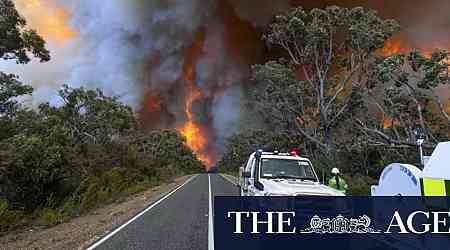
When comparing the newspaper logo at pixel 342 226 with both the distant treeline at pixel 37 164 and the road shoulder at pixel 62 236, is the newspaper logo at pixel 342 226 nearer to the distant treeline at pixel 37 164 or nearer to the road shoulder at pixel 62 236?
the road shoulder at pixel 62 236

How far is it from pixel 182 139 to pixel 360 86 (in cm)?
8760

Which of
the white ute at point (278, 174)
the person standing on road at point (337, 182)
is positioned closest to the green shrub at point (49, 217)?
the white ute at point (278, 174)

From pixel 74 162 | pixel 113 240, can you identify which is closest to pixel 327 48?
pixel 74 162

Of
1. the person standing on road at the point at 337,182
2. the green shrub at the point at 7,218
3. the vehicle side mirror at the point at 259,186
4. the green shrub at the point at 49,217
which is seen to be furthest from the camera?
the green shrub at the point at 49,217

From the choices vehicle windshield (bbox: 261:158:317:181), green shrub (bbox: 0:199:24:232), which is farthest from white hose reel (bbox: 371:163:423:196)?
green shrub (bbox: 0:199:24:232)

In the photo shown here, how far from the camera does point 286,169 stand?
11086 millimetres

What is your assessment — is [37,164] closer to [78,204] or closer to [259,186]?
[78,204]

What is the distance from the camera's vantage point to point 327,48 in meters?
35.2

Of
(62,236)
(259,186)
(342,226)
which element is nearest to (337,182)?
(259,186)

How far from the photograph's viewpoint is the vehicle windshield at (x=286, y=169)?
35.6ft

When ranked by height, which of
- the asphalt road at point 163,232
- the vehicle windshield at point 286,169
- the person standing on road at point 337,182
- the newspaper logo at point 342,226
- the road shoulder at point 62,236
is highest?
the vehicle windshield at point 286,169

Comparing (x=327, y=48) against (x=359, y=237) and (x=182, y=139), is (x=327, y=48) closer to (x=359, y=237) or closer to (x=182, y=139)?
(x=359, y=237)

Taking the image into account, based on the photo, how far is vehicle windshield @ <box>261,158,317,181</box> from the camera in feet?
35.6

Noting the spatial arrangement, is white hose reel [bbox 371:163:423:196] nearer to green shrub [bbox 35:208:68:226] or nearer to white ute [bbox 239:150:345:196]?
white ute [bbox 239:150:345:196]
